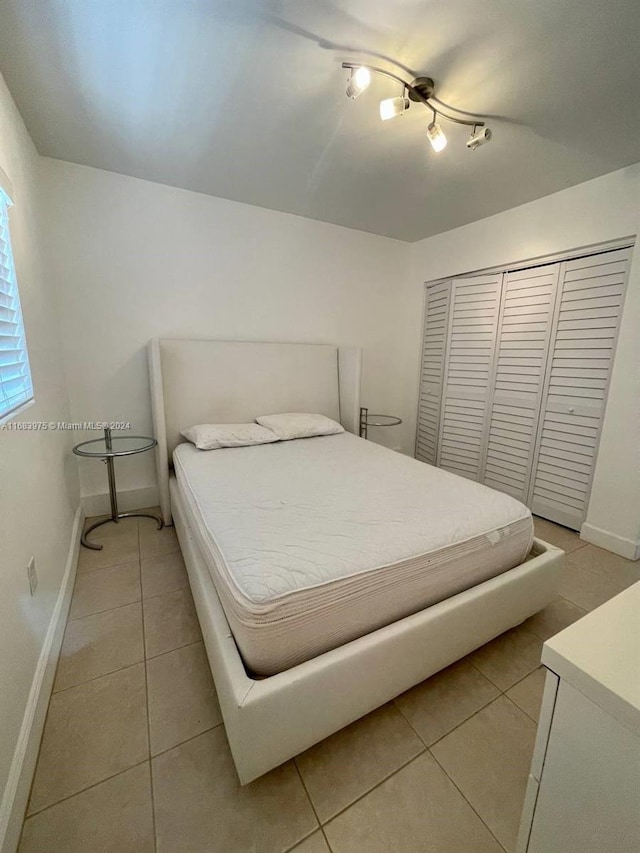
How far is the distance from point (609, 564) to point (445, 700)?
1.55m

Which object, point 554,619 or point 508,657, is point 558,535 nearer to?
point 554,619

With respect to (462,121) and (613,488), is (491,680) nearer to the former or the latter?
(613,488)

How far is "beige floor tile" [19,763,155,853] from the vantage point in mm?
830

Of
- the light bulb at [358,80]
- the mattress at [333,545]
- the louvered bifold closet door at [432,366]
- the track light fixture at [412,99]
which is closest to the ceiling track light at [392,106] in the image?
the track light fixture at [412,99]

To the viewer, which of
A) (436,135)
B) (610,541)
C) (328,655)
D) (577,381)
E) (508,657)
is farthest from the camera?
(577,381)

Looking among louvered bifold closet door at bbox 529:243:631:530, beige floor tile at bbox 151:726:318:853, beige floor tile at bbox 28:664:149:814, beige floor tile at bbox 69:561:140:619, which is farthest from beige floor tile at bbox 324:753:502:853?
louvered bifold closet door at bbox 529:243:631:530

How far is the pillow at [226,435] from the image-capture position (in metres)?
2.18

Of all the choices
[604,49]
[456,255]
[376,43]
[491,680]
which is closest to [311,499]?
[491,680]

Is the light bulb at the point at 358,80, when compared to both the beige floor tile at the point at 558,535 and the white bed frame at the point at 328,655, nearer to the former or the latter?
the white bed frame at the point at 328,655

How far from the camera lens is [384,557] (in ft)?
3.59

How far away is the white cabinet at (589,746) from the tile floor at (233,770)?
43 cm

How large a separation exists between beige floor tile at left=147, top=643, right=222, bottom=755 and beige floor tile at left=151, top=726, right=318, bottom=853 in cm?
5

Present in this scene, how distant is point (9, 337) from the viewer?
1.26 meters

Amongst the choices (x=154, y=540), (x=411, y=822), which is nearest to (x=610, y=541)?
(x=411, y=822)
